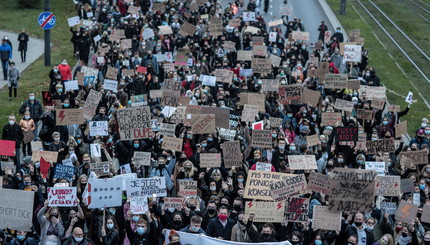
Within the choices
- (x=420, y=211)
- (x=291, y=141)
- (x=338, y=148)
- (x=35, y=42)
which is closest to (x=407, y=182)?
(x=420, y=211)

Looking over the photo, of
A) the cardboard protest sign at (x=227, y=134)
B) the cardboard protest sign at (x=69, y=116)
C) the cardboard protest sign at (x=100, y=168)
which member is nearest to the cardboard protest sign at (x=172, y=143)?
the cardboard protest sign at (x=227, y=134)

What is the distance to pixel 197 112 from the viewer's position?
1969 cm

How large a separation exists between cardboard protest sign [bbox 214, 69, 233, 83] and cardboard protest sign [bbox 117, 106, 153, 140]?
5.45 metres

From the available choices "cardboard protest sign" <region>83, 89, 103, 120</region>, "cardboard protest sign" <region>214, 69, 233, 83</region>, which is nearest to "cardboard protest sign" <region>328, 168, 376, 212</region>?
"cardboard protest sign" <region>83, 89, 103, 120</region>

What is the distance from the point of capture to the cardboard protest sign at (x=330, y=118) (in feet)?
65.7

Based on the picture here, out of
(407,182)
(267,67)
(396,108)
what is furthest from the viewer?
(267,67)

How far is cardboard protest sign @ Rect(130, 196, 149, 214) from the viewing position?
1408 cm

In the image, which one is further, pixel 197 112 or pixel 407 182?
pixel 197 112

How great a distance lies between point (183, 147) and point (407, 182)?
5441 millimetres

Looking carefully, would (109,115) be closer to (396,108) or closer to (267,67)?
(267,67)

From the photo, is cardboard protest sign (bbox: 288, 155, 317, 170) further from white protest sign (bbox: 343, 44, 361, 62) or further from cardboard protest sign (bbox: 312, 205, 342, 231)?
white protest sign (bbox: 343, 44, 361, 62)

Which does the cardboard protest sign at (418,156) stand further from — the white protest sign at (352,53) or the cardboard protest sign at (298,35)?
the cardboard protest sign at (298,35)

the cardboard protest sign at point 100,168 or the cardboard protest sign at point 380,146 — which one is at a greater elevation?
the cardboard protest sign at point 380,146

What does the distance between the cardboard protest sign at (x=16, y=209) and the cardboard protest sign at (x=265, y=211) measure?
3.79 meters
